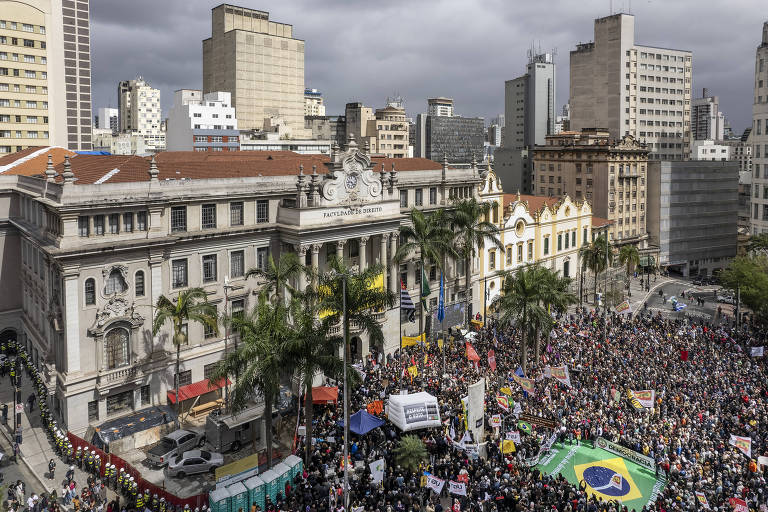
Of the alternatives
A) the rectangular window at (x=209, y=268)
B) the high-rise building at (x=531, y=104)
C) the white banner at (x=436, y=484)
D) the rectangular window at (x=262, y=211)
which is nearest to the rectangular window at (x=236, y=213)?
the rectangular window at (x=262, y=211)

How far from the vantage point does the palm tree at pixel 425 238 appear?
52781mm

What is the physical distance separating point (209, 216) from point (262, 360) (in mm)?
15944

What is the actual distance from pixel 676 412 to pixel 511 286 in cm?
1515

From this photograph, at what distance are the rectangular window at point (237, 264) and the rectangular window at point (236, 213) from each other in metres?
2.20

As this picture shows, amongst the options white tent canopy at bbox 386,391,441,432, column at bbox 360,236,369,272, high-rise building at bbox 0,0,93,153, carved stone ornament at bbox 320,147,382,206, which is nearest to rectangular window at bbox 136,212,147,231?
carved stone ornament at bbox 320,147,382,206

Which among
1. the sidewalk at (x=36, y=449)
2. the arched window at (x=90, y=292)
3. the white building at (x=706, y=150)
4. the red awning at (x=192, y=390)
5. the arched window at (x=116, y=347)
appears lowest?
the sidewalk at (x=36, y=449)

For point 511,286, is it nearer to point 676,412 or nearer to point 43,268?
point 676,412

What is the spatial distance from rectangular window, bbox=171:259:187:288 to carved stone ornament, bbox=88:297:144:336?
3.42 meters

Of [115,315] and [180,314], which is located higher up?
[180,314]

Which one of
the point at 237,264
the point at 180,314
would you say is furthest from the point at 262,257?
the point at 180,314

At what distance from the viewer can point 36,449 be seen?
37344 millimetres

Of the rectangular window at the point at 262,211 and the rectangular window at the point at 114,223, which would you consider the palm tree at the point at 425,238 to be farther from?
the rectangular window at the point at 114,223

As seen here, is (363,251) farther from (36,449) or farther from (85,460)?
(36,449)

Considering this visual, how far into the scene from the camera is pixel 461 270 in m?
62.2
